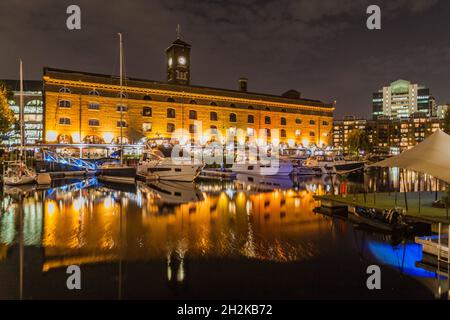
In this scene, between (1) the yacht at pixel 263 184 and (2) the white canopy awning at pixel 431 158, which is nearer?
(2) the white canopy awning at pixel 431 158

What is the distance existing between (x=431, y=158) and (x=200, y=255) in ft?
29.8

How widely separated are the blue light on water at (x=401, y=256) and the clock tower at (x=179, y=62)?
5367 centimetres

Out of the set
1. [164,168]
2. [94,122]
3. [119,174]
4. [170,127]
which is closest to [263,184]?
[164,168]

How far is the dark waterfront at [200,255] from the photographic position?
27.0 feet

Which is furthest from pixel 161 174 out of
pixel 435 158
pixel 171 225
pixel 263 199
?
pixel 435 158

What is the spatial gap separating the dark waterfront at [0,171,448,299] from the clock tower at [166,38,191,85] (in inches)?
1812

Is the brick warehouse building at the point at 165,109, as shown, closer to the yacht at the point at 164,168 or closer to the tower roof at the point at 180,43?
the tower roof at the point at 180,43

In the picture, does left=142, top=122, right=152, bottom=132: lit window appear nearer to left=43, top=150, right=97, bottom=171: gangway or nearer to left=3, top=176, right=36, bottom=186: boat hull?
left=43, top=150, right=97, bottom=171: gangway

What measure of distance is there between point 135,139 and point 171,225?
38.5 m

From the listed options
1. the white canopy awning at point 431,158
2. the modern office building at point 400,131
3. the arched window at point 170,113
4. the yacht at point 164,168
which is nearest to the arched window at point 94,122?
the arched window at point 170,113

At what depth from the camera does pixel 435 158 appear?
1270cm

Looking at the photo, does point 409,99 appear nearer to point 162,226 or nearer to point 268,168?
point 268,168

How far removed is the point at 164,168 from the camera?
3466cm

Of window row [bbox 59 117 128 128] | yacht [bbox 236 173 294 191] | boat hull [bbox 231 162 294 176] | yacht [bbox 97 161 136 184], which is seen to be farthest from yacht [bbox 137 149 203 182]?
window row [bbox 59 117 128 128]
